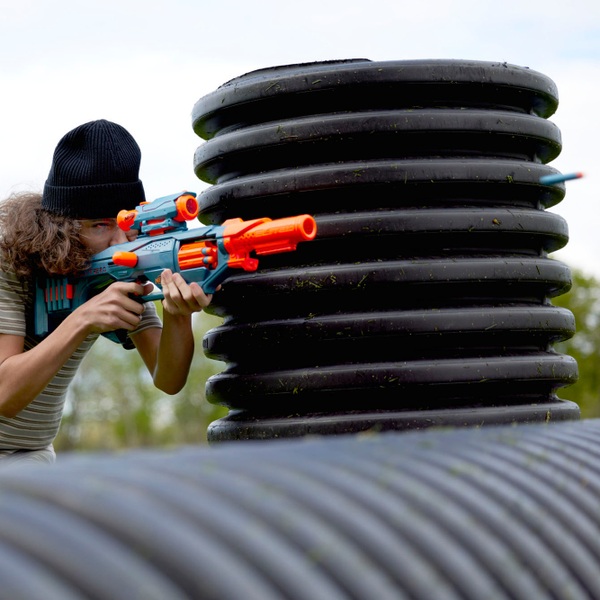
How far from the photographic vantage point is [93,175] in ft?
11.1

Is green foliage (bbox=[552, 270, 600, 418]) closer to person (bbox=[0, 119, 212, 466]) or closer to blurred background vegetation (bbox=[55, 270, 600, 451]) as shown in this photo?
blurred background vegetation (bbox=[55, 270, 600, 451])

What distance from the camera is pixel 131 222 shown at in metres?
3.30

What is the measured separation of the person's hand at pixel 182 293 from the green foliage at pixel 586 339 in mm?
29213

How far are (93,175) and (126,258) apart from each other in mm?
355

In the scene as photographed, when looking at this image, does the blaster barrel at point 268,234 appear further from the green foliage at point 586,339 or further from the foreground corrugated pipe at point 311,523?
the green foliage at point 586,339

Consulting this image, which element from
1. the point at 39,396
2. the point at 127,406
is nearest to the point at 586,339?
the point at 127,406

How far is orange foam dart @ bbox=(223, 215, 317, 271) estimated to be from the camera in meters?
2.80

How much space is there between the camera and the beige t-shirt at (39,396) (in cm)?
340

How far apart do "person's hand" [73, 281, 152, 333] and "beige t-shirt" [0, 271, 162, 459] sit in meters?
0.31

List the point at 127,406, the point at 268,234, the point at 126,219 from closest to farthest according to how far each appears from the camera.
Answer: the point at 268,234 < the point at 126,219 < the point at 127,406

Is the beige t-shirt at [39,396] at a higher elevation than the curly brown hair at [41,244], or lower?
lower

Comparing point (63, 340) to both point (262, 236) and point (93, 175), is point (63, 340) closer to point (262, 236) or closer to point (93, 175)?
point (93, 175)

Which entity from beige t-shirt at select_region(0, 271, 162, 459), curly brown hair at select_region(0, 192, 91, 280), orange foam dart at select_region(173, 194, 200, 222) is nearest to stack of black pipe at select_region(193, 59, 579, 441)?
orange foam dart at select_region(173, 194, 200, 222)

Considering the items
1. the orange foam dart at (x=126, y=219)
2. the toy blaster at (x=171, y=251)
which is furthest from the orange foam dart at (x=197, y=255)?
the orange foam dart at (x=126, y=219)
